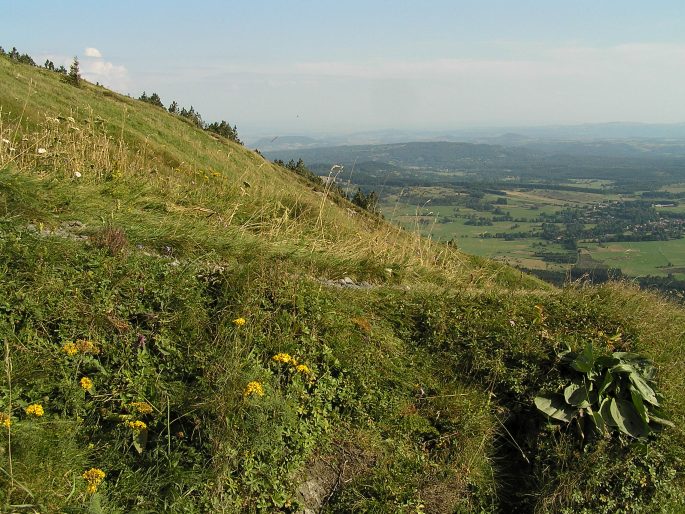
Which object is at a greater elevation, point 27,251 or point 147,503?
point 27,251

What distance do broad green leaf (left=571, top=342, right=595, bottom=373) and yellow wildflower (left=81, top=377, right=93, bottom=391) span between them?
13.4 feet

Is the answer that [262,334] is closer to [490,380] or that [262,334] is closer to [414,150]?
[490,380]

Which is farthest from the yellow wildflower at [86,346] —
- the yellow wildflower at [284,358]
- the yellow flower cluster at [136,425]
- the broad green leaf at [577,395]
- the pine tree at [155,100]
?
the pine tree at [155,100]

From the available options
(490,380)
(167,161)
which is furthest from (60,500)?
(167,161)

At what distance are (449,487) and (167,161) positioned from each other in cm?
1737

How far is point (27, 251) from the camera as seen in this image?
4312 mm

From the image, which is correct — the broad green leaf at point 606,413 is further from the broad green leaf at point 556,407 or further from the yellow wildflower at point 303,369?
the yellow wildflower at point 303,369

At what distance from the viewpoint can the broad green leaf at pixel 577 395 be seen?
454cm

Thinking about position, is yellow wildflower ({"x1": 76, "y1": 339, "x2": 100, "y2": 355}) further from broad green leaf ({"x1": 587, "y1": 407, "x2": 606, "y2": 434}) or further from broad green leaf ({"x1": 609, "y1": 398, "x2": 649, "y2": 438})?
broad green leaf ({"x1": 609, "y1": 398, "x2": 649, "y2": 438})

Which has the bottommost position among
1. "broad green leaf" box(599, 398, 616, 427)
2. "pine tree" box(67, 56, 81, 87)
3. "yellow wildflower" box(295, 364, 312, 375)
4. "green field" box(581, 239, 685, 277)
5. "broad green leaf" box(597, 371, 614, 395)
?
"green field" box(581, 239, 685, 277)

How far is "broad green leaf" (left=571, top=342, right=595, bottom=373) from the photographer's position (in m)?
4.71

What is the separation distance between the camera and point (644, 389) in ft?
15.3

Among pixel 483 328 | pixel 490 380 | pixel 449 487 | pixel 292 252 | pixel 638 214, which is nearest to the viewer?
pixel 449 487

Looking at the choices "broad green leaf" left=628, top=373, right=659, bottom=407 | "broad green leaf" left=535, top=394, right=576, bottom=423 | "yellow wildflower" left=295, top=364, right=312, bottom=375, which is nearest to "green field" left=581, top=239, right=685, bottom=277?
"broad green leaf" left=628, top=373, right=659, bottom=407
